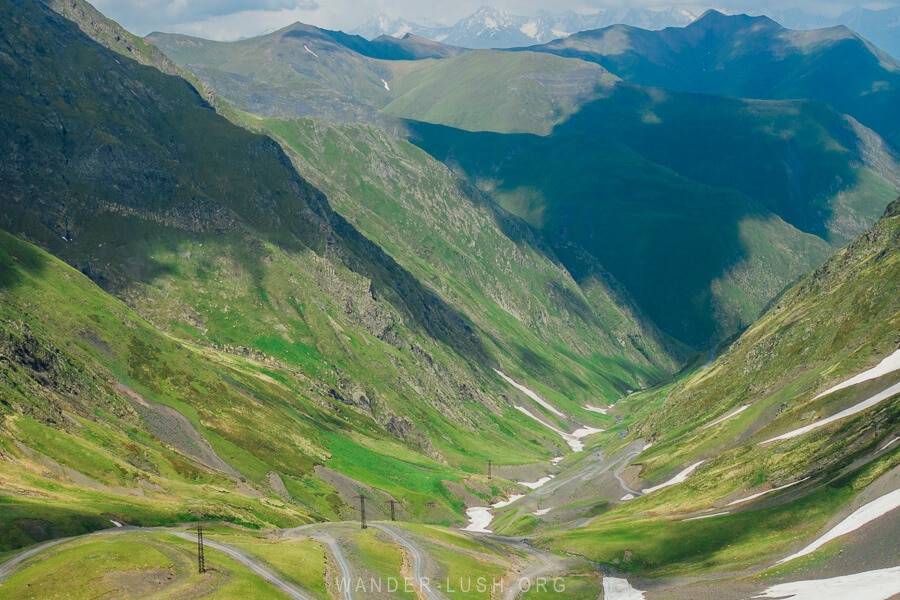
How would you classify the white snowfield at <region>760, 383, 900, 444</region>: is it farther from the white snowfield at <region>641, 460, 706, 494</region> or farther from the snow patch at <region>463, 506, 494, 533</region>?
the snow patch at <region>463, 506, 494, 533</region>

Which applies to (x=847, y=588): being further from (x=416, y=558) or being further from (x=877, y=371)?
(x=877, y=371)

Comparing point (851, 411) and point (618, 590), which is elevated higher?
point (851, 411)

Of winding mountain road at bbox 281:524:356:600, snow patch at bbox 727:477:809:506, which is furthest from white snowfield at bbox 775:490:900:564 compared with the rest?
winding mountain road at bbox 281:524:356:600

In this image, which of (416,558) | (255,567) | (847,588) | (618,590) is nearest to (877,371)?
(618,590)

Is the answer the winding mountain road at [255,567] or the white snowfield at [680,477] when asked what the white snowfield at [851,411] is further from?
the winding mountain road at [255,567]

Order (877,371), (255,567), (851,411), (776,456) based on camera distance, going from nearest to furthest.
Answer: (255,567), (776,456), (851,411), (877,371)

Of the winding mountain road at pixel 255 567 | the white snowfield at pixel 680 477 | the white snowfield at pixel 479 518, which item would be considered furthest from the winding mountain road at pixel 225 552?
the white snowfield at pixel 479 518
